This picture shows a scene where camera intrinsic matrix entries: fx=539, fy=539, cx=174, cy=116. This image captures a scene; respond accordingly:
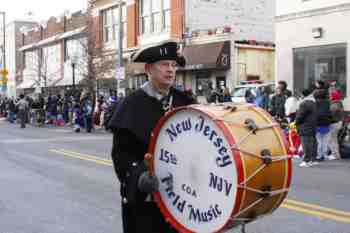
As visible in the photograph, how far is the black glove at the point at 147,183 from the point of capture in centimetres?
299

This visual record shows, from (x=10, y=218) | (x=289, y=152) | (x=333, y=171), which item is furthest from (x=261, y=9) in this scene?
(x=289, y=152)

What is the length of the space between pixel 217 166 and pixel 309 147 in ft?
30.2

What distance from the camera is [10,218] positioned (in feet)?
22.5

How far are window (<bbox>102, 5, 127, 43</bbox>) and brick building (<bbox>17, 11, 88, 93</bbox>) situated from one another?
6.93 ft

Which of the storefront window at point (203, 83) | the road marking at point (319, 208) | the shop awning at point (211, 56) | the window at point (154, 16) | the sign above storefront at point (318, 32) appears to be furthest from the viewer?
the window at point (154, 16)

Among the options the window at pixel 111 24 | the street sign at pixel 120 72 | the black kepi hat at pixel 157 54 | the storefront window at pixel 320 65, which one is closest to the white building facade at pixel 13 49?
the window at pixel 111 24

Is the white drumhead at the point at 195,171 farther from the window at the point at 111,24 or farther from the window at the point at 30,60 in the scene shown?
the window at the point at 30,60

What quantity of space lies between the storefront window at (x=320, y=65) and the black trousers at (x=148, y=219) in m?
15.0

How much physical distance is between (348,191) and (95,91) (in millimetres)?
21600

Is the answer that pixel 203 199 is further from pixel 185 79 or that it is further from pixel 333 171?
pixel 185 79

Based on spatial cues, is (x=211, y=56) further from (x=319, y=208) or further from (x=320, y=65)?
(x=319, y=208)

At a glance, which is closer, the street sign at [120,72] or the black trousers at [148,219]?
the black trousers at [148,219]

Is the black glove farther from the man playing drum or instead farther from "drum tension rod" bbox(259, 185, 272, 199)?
"drum tension rod" bbox(259, 185, 272, 199)

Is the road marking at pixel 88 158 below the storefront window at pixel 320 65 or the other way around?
below
